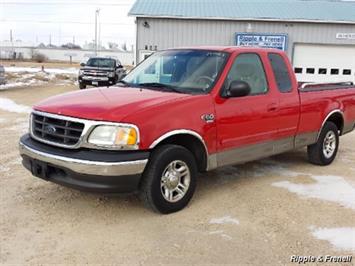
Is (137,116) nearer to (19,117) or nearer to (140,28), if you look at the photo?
(19,117)

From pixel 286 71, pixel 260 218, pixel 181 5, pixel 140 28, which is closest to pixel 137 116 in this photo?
pixel 260 218

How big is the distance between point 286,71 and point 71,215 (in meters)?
3.64

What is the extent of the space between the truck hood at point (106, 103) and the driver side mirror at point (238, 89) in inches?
23.0

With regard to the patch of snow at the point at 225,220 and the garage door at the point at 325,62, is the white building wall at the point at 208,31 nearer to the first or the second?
the garage door at the point at 325,62

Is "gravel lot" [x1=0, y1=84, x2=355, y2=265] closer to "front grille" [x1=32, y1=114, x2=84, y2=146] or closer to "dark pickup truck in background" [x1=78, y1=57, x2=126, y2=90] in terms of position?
"front grille" [x1=32, y1=114, x2=84, y2=146]

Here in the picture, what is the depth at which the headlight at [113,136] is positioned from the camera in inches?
171

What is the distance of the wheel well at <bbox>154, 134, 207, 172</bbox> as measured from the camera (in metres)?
4.95

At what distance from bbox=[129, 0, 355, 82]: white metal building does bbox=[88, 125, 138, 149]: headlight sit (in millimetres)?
19512

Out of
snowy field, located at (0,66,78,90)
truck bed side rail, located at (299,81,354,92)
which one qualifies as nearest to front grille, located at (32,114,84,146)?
truck bed side rail, located at (299,81,354,92)

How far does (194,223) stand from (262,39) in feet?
68.2

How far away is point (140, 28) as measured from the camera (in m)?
23.8

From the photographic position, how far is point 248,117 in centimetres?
558

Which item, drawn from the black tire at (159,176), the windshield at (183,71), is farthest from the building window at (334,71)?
the black tire at (159,176)

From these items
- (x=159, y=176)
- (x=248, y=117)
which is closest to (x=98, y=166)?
(x=159, y=176)
